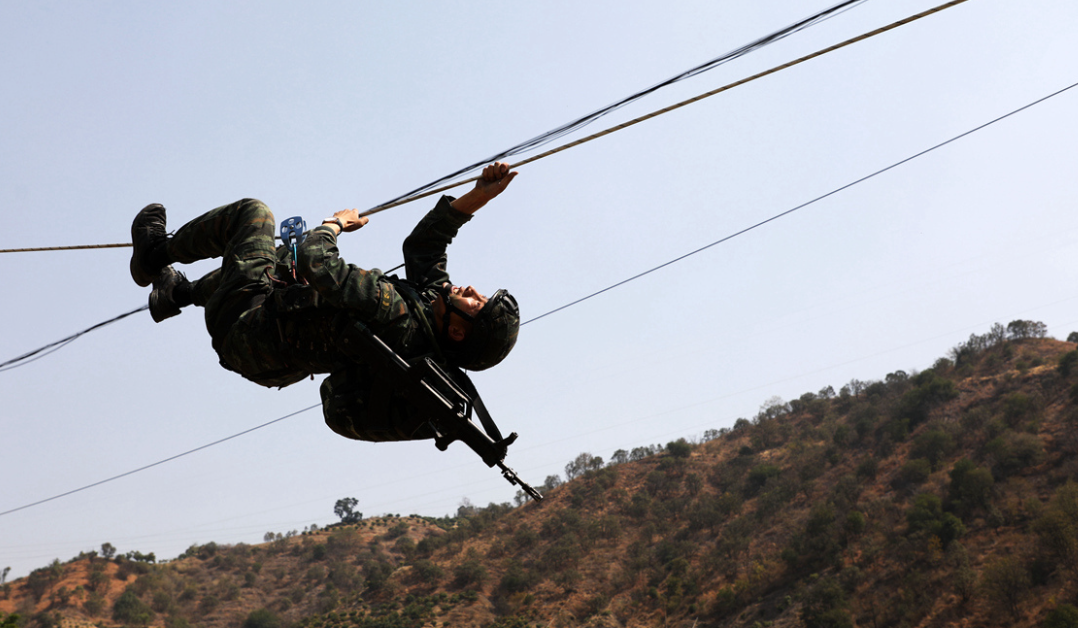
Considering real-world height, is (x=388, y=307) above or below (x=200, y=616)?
below

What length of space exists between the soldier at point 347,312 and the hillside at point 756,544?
44.0 metres

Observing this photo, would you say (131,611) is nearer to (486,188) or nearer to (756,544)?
(756,544)

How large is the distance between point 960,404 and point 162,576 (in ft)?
246

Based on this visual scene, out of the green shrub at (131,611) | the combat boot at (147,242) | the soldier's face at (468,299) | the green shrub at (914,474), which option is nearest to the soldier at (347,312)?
the soldier's face at (468,299)

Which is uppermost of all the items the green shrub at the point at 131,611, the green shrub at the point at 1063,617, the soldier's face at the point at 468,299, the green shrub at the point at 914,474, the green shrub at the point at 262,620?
the green shrub at the point at 131,611

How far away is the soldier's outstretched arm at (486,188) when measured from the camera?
246 inches

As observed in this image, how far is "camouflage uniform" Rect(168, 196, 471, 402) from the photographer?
19.0ft

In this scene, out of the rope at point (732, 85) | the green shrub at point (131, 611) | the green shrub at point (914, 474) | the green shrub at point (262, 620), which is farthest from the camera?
the green shrub at point (131, 611)

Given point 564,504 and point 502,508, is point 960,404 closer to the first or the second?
point 564,504

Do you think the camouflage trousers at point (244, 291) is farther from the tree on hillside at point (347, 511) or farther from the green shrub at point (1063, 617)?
the tree on hillside at point (347, 511)

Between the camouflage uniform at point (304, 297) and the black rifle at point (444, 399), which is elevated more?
the camouflage uniform at point (304, 297)

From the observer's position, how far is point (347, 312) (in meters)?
5.90

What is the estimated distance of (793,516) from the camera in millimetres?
67125

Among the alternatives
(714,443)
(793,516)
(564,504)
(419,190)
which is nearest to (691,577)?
(793,516)
